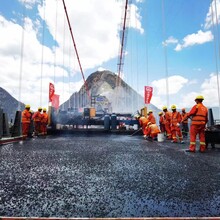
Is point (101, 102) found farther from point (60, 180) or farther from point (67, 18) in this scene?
point (60, 180)

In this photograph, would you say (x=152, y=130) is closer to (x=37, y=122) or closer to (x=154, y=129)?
(x=154, y=129)

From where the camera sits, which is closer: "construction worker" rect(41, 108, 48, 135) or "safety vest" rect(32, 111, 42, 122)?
"safety vest" rect(32, 111, 42, 122)

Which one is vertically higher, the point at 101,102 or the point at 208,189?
the point at 101,102

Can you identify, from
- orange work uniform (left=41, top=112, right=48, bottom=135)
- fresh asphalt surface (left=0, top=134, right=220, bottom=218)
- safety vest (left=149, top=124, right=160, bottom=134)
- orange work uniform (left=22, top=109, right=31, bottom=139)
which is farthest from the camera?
orange work uniform (left=41, top=112, right=48, bottom=135)

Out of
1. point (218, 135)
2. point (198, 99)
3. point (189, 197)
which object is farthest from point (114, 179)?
point (218, 135)

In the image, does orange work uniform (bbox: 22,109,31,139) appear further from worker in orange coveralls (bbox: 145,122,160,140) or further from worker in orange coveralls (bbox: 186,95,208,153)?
worker in orange coveralls (bbox: 186,95,208,153)

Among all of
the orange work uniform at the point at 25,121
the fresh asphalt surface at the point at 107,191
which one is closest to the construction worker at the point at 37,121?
the orange work uniform at the point at 25,121

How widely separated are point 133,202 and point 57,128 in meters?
12.4

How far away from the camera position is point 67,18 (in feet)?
106

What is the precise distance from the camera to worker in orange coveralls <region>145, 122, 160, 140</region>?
29.2 feet

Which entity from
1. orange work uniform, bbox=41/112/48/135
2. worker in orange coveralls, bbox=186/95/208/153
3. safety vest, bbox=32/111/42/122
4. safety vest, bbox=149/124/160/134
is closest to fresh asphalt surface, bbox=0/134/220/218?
worker in orange coveralls, bbox=186/95/208/153

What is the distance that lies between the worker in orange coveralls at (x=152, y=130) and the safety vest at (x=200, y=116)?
3.15 metres

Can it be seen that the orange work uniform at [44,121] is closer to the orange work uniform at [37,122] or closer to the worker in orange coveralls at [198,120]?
the orange work uniform at [37,122]

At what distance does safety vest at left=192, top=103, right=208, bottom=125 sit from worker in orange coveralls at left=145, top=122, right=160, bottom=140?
3151mm
